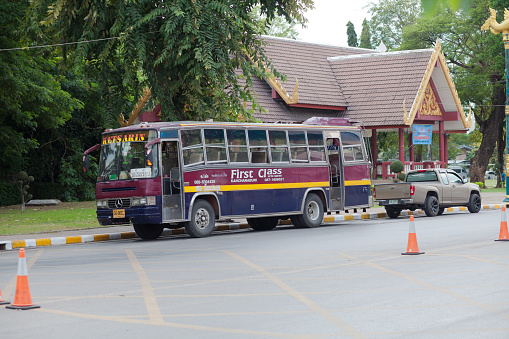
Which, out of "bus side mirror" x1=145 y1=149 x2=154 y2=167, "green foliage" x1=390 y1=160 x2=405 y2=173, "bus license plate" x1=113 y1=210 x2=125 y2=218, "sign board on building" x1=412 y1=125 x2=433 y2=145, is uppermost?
"sign board on building" x1=412 y1=125 x2=433 y2=145

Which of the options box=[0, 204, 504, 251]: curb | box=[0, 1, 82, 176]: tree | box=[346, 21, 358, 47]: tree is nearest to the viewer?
box=[0, 204, 504, 251]: curb

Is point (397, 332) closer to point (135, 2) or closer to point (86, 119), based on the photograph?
point (135, 2)

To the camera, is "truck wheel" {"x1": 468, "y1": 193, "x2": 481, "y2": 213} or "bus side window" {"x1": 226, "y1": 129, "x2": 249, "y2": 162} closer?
"bus side window" {"x1": 226, "y1": 129, "x2": 249, "y2": 162}

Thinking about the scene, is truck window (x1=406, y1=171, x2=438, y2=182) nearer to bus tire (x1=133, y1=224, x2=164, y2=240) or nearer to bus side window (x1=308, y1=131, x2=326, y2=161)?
bus side window (x1=308, y1=131, x2=326, y2=161)

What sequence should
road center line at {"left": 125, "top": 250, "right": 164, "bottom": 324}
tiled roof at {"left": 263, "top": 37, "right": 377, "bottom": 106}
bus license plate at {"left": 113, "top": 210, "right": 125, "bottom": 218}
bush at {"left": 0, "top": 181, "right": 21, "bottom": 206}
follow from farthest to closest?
tiled roof at {"left": 263, "top": 37, "right": 377, "bottom": 106}, bush at {"left": 0, "top": 181, "right": 21, "bottom": 206}, bus license plate at {"left": 113, "top": 210, "right": 125, "bottom": 218}, road center line at {"left": 125, "top": 250, "right": 164, "bottom": 324}

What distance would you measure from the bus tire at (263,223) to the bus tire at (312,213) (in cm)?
85

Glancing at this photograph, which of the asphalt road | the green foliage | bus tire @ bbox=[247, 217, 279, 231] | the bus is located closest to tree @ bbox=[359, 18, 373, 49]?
the green foliage

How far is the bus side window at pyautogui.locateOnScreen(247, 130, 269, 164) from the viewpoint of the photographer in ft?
71.3

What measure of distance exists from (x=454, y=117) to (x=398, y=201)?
17212 mm

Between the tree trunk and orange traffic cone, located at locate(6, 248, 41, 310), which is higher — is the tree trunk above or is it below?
above

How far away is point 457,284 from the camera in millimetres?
10594

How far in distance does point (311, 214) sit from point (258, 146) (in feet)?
9.73

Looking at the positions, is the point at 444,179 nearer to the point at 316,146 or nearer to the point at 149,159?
the point at 316,146

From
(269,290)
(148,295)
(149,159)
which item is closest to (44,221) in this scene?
(149,159)
